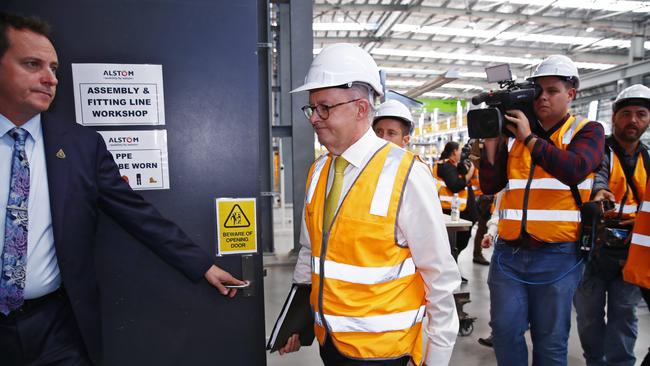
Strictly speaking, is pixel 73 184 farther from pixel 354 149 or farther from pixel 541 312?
pixel 541 312

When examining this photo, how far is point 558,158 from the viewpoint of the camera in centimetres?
176

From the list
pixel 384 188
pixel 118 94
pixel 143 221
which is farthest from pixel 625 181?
pixel 118 94

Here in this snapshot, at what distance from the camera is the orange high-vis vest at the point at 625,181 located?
8.36ft

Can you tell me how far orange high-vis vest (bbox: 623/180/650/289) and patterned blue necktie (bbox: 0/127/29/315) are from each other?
250cm

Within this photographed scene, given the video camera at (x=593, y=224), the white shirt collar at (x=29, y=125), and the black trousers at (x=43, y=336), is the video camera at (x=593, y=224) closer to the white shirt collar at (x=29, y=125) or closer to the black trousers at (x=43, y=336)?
the black trousers at (x=43, y=336)

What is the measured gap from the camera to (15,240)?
1241mm

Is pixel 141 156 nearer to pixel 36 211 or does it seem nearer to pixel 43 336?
pixel 36 211

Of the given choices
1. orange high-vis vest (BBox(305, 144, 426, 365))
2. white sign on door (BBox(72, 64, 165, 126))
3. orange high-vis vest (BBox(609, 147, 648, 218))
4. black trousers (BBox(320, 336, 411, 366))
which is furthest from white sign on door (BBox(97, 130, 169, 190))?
orange high-vis vest (BBox(609, 147, 648, 218))

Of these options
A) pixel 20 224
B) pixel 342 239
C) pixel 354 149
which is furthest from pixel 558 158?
pixel 20 224

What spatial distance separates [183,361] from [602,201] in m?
2.27

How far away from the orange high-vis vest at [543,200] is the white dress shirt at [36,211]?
2.06 metres

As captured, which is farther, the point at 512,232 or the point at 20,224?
the point at 512,232

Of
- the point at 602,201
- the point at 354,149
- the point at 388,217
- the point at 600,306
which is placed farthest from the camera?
the point at 600,306

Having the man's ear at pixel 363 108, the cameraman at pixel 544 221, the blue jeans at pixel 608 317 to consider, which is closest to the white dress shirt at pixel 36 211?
the man's ear at pixel 363 108
